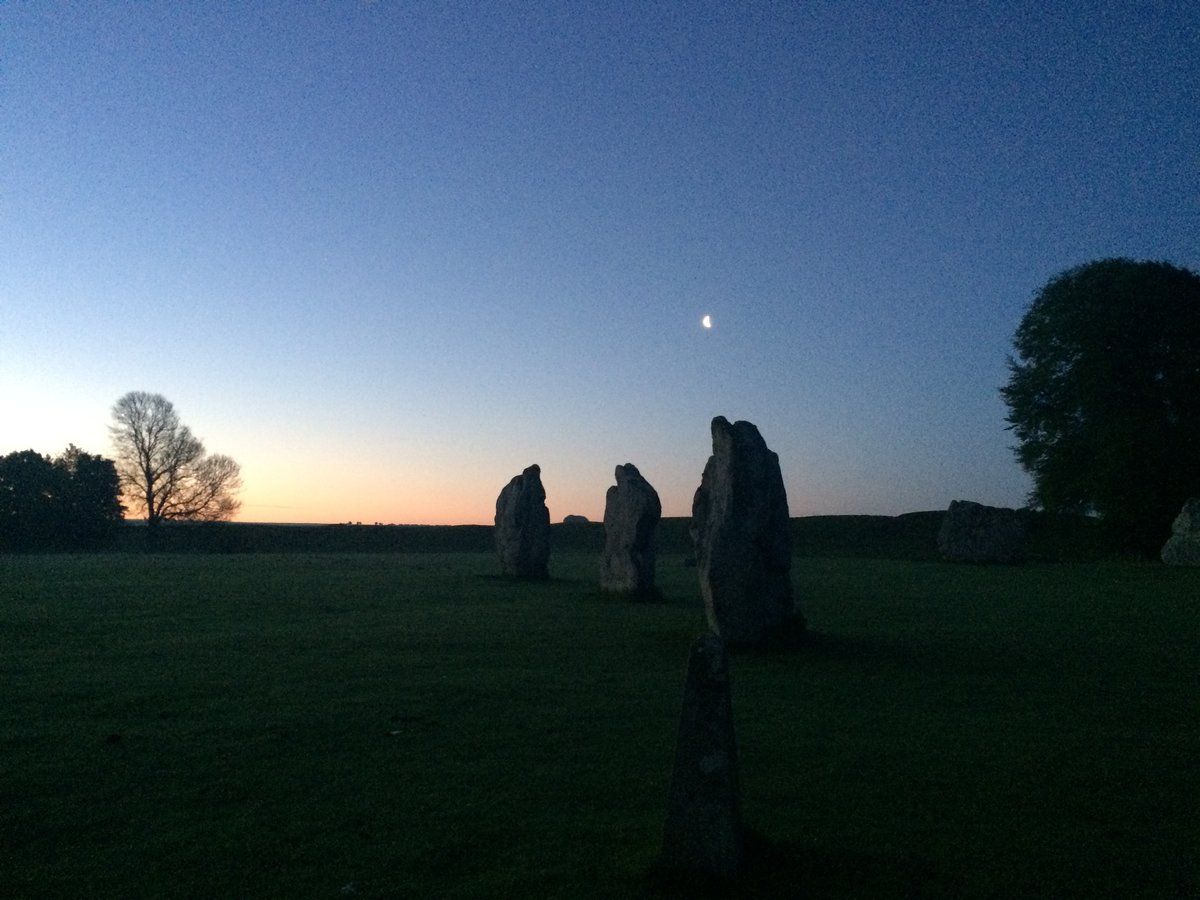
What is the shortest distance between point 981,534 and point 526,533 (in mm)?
22109

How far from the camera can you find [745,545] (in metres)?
13.5

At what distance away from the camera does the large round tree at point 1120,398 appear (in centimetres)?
3659

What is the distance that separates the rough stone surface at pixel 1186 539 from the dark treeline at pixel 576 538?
10708 millimetres

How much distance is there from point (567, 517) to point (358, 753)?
76.4 meters

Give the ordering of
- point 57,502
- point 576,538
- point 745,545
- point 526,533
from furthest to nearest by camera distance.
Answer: point 576,538 < point 57,502 < point 526,533 < point 745,545

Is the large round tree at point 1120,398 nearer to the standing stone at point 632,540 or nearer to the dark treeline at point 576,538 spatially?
the dark treeline at point 576,538

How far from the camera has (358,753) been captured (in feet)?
24.9

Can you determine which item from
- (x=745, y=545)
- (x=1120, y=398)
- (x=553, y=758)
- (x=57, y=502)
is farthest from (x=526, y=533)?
(x=57, y=502)

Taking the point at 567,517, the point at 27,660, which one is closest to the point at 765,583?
the point at 27,660

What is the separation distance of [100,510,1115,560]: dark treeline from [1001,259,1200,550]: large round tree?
682 cm

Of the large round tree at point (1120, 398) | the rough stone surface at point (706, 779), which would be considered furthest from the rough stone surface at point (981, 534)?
the rough stone surface at point (706, 779)

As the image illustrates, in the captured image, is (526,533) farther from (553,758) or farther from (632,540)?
(553,758)

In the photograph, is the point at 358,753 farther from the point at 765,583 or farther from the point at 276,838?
the point at 765,583

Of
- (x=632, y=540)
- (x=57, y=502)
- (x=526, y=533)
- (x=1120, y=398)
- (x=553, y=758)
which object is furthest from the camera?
(x=57, y=502)
